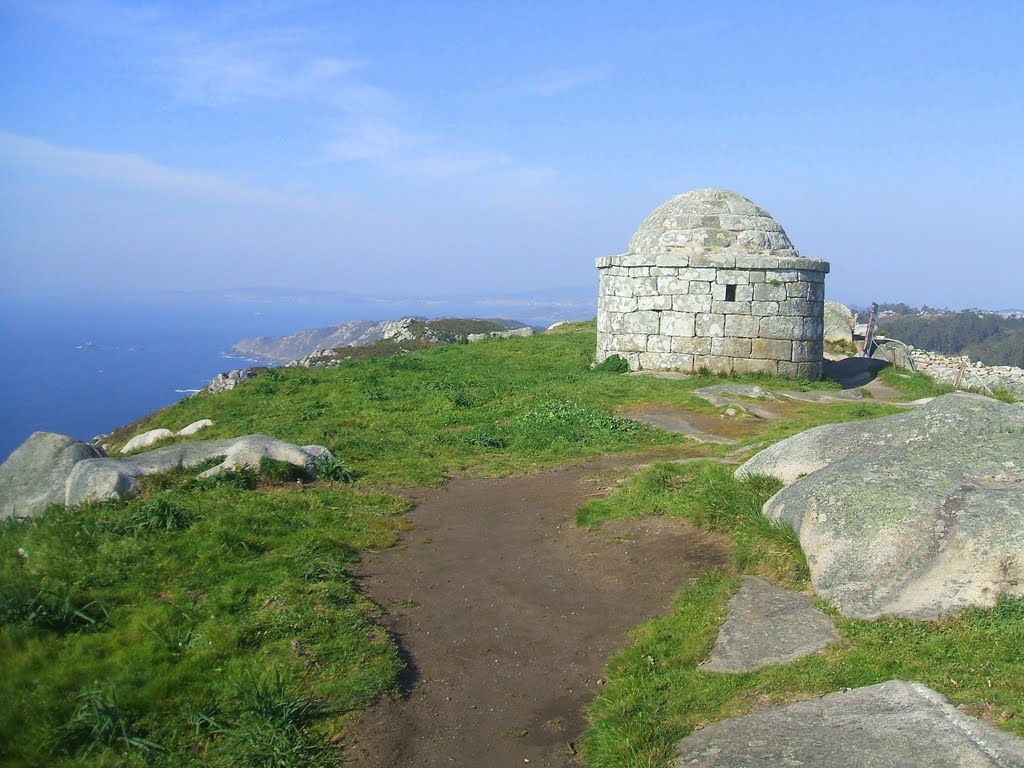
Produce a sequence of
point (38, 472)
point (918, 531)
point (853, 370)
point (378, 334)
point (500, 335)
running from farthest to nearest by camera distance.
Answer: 1. point (378, 334)
2. point (500, 335)
3. point (853, 370)
4. point (38, 472)
5. point (918, 531)

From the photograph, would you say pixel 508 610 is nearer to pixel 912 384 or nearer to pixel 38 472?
pixel 38 472

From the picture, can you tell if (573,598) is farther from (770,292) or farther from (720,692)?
(770,292)

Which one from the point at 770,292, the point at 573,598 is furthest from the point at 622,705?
the point at 770,292

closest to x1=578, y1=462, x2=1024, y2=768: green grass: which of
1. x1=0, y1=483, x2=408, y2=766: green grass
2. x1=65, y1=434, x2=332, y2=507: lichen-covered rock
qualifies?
x1=0, y1=483, x2=408, y2=766: green grass

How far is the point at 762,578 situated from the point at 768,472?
6.33ft

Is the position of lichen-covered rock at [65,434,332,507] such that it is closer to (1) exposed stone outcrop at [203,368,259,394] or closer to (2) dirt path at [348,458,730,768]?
(2) dirt path at [348,458,730,768]

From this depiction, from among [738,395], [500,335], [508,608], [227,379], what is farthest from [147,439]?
[500,335]

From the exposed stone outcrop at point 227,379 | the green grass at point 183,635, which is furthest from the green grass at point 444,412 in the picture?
the green grass at point 183,635

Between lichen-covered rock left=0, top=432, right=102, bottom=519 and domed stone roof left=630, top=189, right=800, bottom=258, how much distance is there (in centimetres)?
1284

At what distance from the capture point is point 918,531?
5348 mm

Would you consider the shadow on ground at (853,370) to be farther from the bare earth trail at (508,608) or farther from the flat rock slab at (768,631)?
the flat rock slab at (768,631)

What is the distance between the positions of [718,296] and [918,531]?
42.6 feet

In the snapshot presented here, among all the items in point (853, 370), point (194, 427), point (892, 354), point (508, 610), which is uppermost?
point (892, 354)

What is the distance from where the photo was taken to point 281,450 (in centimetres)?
977
